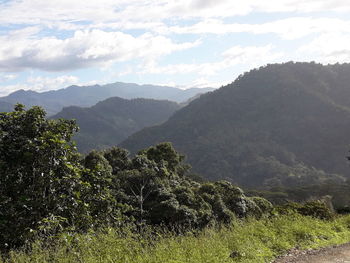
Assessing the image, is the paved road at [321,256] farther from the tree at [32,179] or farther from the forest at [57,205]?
the tree at [32,179]

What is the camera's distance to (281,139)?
624 feet

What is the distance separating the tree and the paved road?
5.26 meters

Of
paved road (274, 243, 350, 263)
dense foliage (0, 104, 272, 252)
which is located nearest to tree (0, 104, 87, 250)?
dense foliage (0, 104, 272, 252)

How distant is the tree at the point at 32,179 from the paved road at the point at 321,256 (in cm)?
526

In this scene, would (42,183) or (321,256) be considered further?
(42,183)

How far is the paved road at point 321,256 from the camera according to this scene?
735 centimetres

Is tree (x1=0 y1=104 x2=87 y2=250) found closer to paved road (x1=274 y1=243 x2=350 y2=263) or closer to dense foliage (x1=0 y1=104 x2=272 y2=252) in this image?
dense foliage (x1=0 y1=104 x2=272 y2=252)

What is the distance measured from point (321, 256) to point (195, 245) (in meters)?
2.83

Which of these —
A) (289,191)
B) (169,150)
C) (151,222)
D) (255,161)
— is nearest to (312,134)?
(255,161)

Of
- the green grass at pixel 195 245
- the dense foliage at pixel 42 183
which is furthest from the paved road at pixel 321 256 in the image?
the dense foliage at pixel 42 183

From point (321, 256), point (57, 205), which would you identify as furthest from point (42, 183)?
point (321, 256)

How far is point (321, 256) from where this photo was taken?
303 inches

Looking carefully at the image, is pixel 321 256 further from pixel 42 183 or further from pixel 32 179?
pixel 32 179

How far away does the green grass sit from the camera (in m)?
6.50
